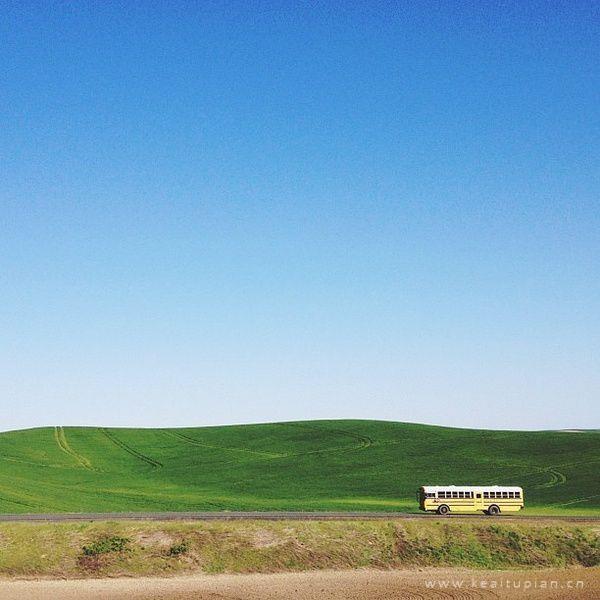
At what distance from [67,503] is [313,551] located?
3375 cm

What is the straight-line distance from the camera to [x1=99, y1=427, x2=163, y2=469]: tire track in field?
11244 cm

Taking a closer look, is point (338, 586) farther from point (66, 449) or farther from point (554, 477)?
point (66, 449)

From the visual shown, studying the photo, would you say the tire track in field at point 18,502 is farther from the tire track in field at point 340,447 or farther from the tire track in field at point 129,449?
the tire track in field at point 340,447

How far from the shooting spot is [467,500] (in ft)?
219

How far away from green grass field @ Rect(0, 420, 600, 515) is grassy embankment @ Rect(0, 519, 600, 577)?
15271 mm

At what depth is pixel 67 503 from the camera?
7581 cm

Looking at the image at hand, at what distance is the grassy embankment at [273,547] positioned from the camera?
5184 cm

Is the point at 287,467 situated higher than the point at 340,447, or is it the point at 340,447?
the point at 340,447

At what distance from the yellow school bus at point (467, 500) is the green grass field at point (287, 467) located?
4.98 m

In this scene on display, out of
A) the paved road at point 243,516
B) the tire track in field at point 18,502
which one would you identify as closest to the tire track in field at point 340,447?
the tire track in field at point 18,502

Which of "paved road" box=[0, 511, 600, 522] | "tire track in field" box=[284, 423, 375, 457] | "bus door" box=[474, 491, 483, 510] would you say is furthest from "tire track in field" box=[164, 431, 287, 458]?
"bus door" box=[474, 491, 483, 510]

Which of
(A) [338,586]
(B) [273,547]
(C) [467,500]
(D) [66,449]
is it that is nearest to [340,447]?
(D) [66,449]

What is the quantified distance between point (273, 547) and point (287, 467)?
48563mm

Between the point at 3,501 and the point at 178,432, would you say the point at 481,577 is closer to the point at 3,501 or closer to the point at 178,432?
the point at 3,501
